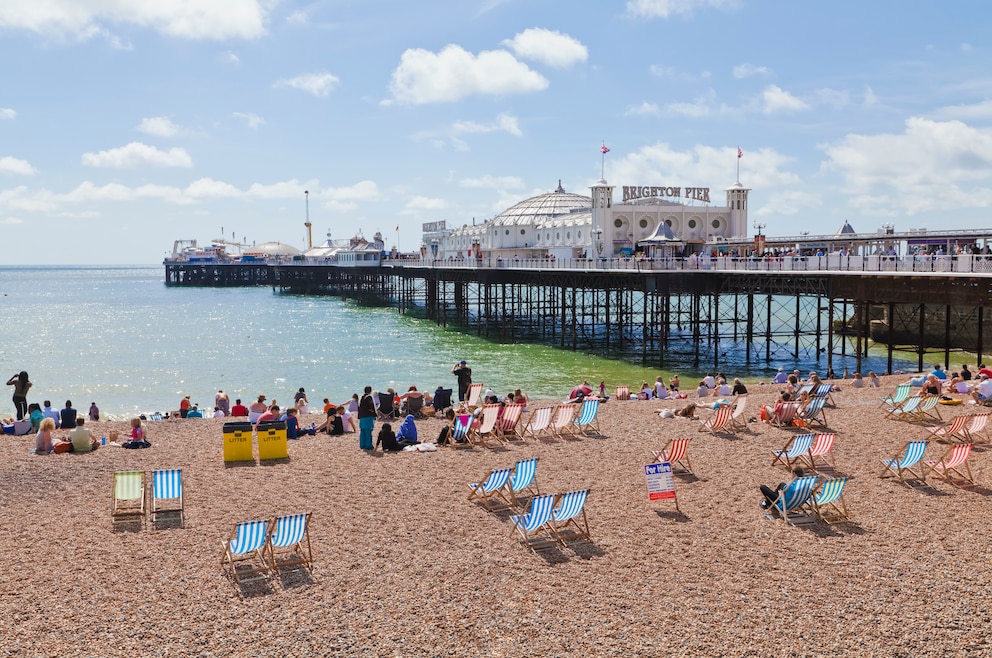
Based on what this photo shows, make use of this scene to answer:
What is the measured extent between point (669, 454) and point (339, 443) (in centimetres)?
491

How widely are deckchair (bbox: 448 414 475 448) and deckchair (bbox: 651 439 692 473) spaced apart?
2775 mm

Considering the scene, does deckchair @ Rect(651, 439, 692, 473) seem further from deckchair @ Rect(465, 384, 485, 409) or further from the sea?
the sea

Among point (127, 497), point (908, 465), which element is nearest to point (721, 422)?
point (908, 465)

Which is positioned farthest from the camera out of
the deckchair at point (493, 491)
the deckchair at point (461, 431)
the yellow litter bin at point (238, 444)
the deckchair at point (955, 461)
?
the deckchair at point (461, 431)

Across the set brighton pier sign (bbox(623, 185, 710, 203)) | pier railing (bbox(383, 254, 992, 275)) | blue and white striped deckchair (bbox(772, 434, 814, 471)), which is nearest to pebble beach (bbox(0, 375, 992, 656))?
blue and white striped deckchair (bbox(772, 434, 814, 471))

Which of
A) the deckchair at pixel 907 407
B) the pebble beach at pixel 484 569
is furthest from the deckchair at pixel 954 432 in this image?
the deckchair at pixel 907 407

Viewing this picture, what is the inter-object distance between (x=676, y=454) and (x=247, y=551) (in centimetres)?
564

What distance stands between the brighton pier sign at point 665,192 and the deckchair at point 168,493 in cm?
3867

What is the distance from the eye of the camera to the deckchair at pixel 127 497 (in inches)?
362

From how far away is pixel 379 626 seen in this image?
6.77m

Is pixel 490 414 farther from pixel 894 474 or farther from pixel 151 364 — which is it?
pixel 151 364

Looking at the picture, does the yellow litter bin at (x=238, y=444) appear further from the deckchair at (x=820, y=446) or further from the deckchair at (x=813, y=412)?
the deckchair at (x=813, y=412)

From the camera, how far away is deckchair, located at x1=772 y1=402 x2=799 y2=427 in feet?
45.3

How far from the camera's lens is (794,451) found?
11.1 metres
